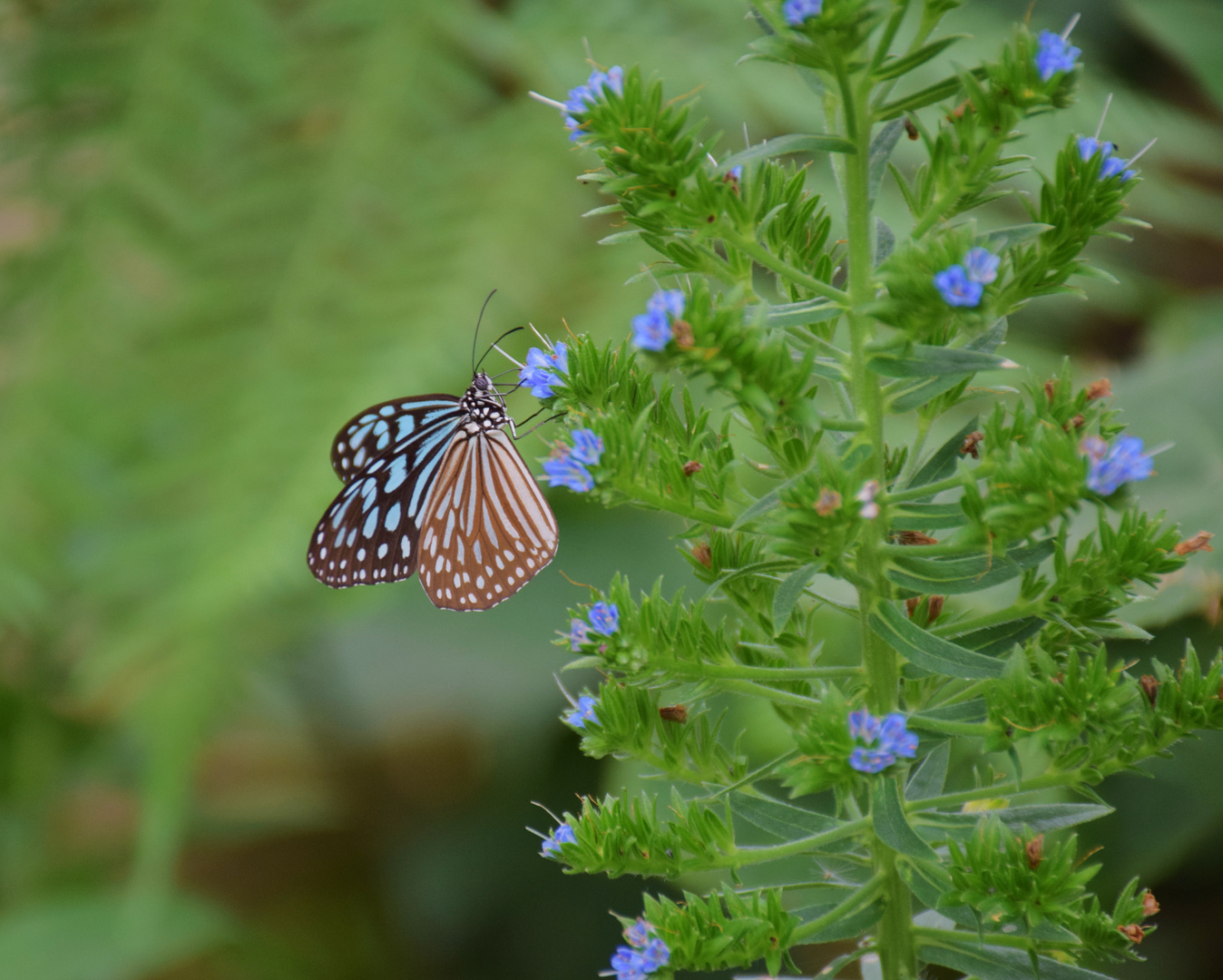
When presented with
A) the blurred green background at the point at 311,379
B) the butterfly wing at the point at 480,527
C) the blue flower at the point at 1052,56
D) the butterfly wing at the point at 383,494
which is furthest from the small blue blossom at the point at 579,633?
the blurred green background at the point at 311,379

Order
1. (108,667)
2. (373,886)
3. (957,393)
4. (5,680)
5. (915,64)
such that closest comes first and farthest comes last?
(915,64) < (957,393) < (108,667) < (373,886) < (5,680)

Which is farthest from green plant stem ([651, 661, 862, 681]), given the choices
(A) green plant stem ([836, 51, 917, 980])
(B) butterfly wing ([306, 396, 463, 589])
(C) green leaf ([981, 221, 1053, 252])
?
(B) butterfly wing ([306, 396, 463, 589])

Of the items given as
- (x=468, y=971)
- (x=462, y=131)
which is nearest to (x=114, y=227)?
(x=462, y=131)

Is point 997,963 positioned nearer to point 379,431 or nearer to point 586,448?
point 586,448

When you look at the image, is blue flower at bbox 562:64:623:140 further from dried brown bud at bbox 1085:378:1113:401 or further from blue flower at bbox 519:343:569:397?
dried brown bud at bbox 1085:378:1113:401

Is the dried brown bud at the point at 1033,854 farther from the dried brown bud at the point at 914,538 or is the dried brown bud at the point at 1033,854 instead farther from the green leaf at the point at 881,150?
the green leaf at the point at 881,150

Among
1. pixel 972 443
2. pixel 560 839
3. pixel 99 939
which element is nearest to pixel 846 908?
pixel 560 839

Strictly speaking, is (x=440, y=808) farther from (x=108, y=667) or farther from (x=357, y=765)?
(x=108, y=667)
